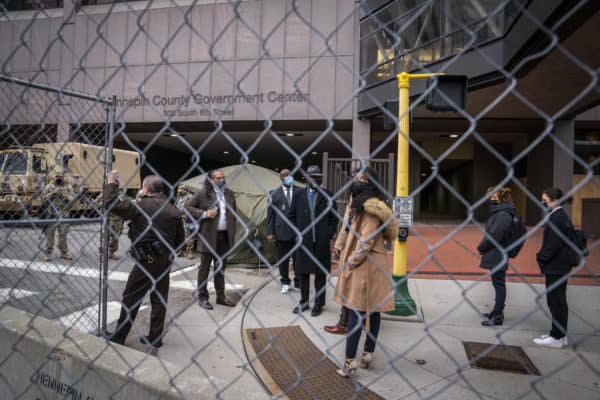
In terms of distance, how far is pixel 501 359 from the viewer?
3881 mm

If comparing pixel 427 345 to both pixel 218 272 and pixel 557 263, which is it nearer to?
pixel 557 263

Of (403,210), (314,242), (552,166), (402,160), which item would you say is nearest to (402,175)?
(402,160)

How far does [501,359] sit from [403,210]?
1849mm

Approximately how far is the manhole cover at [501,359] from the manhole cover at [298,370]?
→ 127 cm

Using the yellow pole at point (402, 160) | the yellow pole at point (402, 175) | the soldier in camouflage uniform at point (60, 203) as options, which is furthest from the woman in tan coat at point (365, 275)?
the soldier in camouflage uniform at point (60, 203)

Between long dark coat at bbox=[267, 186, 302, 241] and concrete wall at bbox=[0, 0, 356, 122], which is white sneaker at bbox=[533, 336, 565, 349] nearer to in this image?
long dark coat at bbox=[267, 186, 302, 241]

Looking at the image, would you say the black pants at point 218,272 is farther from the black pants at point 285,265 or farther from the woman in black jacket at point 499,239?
the woman in black jacket at point 499,239

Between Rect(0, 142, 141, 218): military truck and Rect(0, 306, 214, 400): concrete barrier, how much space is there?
80 cm

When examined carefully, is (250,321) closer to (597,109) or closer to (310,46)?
(310,46)

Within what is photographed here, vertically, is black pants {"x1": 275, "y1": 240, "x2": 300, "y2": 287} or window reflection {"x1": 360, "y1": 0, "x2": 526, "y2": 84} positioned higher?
window reflection {"x1": 360, "y1": 0, "x2": 526, "y2": 84}

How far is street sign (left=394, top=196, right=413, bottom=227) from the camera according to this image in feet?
15.1

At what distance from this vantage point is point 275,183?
9891 mm

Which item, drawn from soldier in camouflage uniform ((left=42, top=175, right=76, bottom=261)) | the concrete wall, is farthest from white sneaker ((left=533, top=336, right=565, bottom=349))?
the concrete wall

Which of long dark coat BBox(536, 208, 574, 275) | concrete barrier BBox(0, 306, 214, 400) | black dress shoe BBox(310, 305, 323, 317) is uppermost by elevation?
long dark coat BBox(536, 208, 574, 275)
